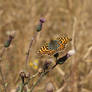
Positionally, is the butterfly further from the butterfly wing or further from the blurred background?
the blurred background

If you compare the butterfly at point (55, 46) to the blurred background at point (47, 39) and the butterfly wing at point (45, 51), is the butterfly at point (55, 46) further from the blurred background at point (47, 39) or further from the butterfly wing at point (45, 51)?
the blurred background at point (47, 39)

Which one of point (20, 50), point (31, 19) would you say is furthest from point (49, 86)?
point (31, 19)

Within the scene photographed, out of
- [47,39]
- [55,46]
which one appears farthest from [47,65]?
[47,39]

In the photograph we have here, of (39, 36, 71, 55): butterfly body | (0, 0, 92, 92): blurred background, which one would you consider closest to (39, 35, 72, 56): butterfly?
(39, 36, 71, 55): butterfly body

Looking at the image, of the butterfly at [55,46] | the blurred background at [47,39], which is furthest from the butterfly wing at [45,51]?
the blurred background at [47,39]

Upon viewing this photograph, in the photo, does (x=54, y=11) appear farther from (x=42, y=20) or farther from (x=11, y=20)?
(x=42, y=20)
